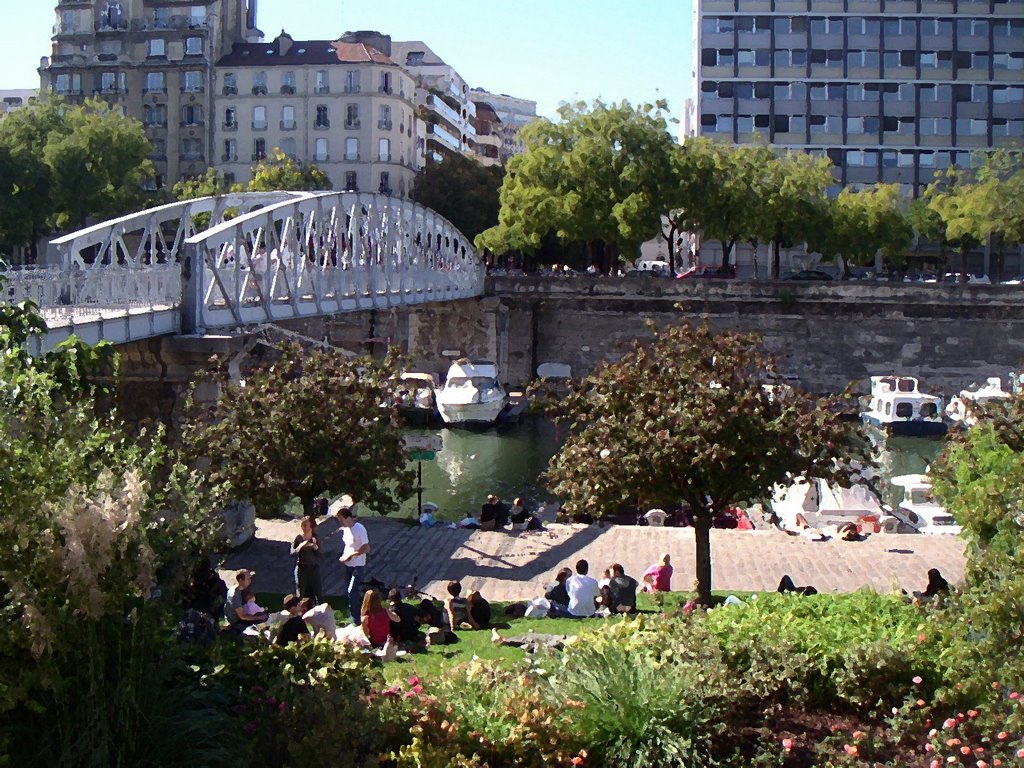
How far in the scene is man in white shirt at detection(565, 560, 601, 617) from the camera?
16.0 m

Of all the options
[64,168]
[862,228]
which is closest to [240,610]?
[64,168]

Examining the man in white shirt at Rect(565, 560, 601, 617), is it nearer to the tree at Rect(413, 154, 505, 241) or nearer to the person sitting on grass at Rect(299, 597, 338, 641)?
the person sitting on grass at Rect(299, 597, 338, 641)

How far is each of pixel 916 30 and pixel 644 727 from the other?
71603 millimetres

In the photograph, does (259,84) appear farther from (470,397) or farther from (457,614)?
(457,614)

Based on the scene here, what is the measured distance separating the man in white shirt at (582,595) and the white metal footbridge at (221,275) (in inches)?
278

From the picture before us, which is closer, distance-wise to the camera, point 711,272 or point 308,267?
point 308,267

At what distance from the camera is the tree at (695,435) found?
52.3ft

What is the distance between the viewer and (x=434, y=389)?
166 feet

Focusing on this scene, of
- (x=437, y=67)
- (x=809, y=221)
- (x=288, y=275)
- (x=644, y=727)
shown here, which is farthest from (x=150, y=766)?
(x=437, y=67)

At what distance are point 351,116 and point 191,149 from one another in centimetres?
942

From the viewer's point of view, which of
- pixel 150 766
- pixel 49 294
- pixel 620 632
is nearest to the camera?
pixel 150 766

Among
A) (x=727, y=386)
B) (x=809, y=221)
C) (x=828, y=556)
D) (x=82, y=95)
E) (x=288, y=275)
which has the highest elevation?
(x=82, y=95)

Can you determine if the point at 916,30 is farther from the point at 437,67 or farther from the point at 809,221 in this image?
the point at 437,67

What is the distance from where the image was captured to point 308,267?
3197 centimetres
